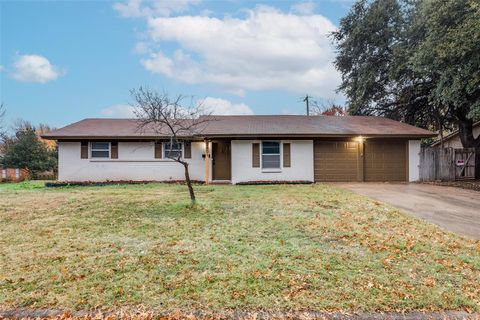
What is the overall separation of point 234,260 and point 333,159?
1186 cm

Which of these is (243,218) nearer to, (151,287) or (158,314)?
(151,287)

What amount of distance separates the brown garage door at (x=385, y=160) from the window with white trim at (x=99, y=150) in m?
13.5

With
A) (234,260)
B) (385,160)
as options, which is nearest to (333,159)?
(385,160)

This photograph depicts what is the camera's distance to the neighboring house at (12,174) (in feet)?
71.2

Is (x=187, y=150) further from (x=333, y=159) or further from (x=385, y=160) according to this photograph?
(x=385, y=160)

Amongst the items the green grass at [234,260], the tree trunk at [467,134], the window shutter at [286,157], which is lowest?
the green grass at [234,260]

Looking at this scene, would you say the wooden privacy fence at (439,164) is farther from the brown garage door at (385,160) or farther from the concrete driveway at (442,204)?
the concrete driveway at (442,204)

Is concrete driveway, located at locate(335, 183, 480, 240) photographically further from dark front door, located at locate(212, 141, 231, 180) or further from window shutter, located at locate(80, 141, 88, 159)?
window shutter, located at locate(80, 141, 88, 159)

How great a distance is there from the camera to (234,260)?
464 cm

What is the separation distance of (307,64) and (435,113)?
12.3m

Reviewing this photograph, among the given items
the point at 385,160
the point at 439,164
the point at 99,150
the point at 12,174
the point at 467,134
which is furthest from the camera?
the point at 12,174

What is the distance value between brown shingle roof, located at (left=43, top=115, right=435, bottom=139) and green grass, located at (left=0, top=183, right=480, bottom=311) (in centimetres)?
693

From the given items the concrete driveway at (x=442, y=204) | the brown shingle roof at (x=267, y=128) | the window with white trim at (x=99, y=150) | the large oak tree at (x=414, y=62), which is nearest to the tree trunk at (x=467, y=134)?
the large oak tree at (x=414, y=62)

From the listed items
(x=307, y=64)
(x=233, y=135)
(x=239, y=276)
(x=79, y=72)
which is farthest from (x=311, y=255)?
(x=307, y=64)
